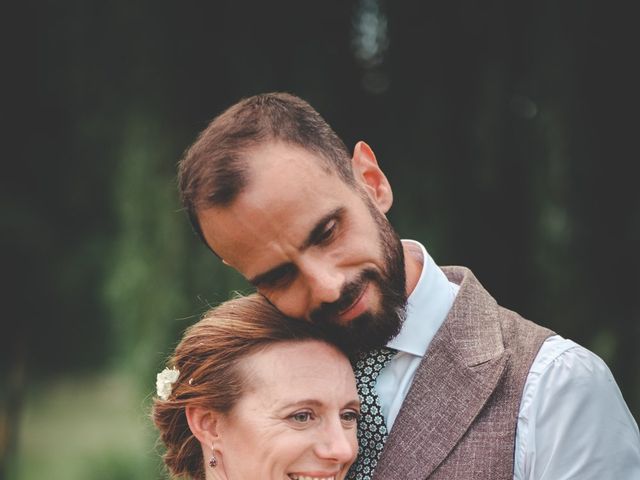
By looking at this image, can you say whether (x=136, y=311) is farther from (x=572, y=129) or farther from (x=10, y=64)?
(x=10, y=64)

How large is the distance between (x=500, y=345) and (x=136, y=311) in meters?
2.85

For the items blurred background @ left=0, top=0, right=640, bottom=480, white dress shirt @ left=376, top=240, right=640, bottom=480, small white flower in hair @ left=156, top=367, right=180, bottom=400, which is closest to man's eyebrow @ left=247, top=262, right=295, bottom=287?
small white flower in hair @ left=156, top=367, right=180, bottom=400

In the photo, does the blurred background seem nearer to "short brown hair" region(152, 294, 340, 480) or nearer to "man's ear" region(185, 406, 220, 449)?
"short brown hair" region(152, 294, 340, 480)

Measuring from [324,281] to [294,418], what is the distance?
0.34 meters

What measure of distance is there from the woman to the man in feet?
0.28

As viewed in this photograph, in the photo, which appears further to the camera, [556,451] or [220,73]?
[220,73]

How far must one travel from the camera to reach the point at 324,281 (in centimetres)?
198

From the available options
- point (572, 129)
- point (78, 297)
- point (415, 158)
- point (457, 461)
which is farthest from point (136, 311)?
point (78, 297)

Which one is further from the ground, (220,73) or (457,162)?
(220,73)

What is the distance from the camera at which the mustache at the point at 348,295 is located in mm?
1990

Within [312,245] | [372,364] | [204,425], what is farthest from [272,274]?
[204,425]

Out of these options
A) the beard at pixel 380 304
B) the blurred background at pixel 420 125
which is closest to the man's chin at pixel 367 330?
the beard at pixel 380 304

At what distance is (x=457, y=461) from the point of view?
198 centimetres

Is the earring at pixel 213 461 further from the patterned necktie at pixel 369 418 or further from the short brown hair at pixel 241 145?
the short brown hair at pixel 241 145
